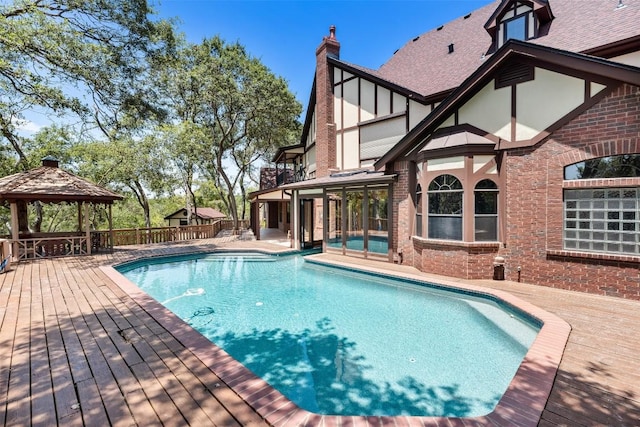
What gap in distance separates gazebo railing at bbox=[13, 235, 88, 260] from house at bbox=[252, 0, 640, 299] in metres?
11.0

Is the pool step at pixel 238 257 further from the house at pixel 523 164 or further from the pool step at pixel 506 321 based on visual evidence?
the pool step at pixel 506 321

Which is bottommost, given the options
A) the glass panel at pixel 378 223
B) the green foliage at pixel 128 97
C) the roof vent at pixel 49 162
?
the glass panel at pixel 378 223

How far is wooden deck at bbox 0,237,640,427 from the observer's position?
2646mm

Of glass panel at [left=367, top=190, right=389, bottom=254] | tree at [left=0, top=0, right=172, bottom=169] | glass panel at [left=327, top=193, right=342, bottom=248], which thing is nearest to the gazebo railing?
tree at [left=0, top=0, right=172, bottom=169]

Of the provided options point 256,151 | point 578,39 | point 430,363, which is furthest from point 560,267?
point 256,151

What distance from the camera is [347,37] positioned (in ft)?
50.9

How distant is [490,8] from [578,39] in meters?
6.98

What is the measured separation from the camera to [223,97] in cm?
1891

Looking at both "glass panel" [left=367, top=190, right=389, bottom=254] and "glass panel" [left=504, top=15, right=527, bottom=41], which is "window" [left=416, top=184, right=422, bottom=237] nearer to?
"glass panel" [left=367, top=190, right=389, bottom=254]

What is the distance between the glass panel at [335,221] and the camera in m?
12.0

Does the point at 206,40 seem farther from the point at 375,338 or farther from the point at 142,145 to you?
the point at 375,338

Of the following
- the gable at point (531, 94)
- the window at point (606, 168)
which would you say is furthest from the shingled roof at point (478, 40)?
the window at point (606, 168)

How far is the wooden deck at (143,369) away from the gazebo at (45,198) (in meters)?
6.19

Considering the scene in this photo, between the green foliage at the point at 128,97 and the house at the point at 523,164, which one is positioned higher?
the green foliage at the point at 128,97
